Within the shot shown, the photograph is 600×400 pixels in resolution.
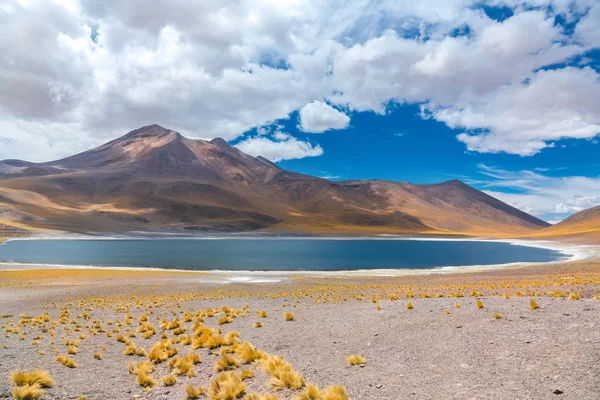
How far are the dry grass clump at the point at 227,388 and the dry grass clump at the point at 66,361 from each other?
174 inches

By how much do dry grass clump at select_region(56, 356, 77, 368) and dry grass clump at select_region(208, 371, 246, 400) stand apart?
4.41m

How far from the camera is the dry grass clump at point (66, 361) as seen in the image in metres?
10.1

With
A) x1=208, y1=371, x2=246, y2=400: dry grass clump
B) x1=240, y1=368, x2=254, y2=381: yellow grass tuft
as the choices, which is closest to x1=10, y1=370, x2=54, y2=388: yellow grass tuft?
x1=208, y1=371, x2=246, y2=400: dry grass clump

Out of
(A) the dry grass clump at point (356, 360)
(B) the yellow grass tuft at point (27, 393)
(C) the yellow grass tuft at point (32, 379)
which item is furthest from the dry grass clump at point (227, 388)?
(C) the yellow grass tuft at point (32, 379)

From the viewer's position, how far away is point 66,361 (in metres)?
10.2

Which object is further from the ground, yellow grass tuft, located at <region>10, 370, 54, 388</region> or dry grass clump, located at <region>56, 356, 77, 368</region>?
yellow grass tuft, located at <region>10, 370, 54, 388</region>

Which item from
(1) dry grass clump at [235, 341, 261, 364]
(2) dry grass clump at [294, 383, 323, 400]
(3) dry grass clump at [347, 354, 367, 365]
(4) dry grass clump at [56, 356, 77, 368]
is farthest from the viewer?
(1) dry grass clump at [235, 341, 261, 364]

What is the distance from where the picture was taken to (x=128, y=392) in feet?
27.9

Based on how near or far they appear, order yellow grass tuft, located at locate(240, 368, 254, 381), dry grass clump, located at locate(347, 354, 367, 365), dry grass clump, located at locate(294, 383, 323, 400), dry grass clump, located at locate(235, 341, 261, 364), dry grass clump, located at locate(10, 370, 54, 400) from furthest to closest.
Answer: dry grass clump, located at locate(235, 341, 261, 364) → dry grass clump, located at locate(347, 354, 367, 365) → yellow grass tuft, located at locate(240, 368, 254, 381) → dry grass clump, located at locate(10, 370, 54, 400) → dry grass clump, located at locate(294, 383, 323, 400)

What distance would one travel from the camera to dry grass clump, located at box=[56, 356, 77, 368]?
10117 millimetres

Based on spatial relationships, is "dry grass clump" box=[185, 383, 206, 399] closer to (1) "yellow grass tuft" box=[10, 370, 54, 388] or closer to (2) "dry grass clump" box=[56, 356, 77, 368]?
(1) "yellow grass tuft" box=[10, 370, 54, 388]

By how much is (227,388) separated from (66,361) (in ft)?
16.9

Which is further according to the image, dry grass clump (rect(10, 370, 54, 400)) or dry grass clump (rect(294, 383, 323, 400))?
dry grass clump (rect(10, 370, 54, 400))

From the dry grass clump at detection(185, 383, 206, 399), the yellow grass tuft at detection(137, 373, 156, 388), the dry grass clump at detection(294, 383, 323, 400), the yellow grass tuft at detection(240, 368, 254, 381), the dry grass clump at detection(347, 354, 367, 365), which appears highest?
the dry grass clump at detection(294, 383, 323, 400)
